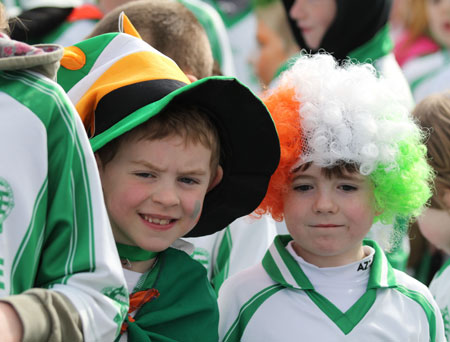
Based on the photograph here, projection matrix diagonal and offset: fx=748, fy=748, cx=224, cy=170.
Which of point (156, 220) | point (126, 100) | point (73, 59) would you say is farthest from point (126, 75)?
point (156, 220)

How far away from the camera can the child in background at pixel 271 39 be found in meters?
5.82

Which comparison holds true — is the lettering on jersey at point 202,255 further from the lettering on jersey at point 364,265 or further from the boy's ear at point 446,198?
the boy's ear at point 446,198

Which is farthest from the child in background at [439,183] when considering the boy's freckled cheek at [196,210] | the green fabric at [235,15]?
the green fabric at [235,15]

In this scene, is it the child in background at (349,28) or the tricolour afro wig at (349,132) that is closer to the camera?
the tricolour afro wig at (349,132)

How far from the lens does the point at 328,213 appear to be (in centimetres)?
268

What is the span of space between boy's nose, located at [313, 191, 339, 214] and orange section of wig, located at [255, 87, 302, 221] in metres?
0.14

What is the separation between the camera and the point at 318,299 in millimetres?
2678

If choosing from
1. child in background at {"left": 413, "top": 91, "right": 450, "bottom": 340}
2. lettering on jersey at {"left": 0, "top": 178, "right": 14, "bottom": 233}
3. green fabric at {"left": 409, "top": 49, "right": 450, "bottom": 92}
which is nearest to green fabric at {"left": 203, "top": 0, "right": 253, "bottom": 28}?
green fabric at {"left": 409, "top": 49, "right": 450, "bottom": 92}

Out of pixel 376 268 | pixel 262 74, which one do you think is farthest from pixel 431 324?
pixel 262 74

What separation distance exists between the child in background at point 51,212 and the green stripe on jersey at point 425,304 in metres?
1.35

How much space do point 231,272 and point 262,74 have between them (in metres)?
3.48

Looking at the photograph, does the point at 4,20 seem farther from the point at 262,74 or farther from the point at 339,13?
the point at 262,74

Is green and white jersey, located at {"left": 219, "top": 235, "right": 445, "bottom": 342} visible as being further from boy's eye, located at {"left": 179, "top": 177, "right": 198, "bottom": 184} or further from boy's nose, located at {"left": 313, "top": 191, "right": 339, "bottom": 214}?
boy's eye, located at {"left": 179, "top": 177, "right": 198, "bottom": 184}

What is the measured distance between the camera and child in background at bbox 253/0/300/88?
229 inches
